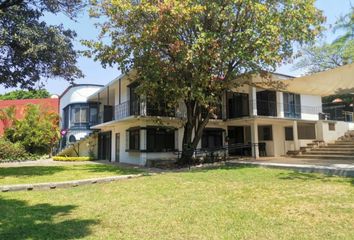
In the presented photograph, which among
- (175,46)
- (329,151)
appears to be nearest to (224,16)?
(175,46)

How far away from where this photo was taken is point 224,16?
15.5 metres

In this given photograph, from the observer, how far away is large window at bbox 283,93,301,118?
25.6m

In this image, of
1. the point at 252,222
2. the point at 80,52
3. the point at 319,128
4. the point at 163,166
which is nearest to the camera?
the point at 252,222

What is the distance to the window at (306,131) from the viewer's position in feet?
84.2

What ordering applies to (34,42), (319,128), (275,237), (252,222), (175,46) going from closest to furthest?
(275,237) < (252,222) < (175,46) < (34,42) < (319,128)

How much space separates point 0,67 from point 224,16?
11.9 metres

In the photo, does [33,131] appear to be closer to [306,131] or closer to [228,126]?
[228,126]

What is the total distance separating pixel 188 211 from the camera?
24.4 ft

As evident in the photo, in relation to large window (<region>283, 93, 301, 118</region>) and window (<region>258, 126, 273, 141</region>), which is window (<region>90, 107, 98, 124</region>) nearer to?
window (<region>258, 126, 273, 141</region>)

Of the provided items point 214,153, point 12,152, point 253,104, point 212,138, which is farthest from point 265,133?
point 12,152

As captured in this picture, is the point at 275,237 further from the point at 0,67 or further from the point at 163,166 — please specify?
the point at 0,67

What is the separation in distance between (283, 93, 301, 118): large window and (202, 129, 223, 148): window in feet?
18.4

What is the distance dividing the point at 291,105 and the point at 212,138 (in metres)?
7.43


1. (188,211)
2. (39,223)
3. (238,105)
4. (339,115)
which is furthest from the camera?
(339,115)
